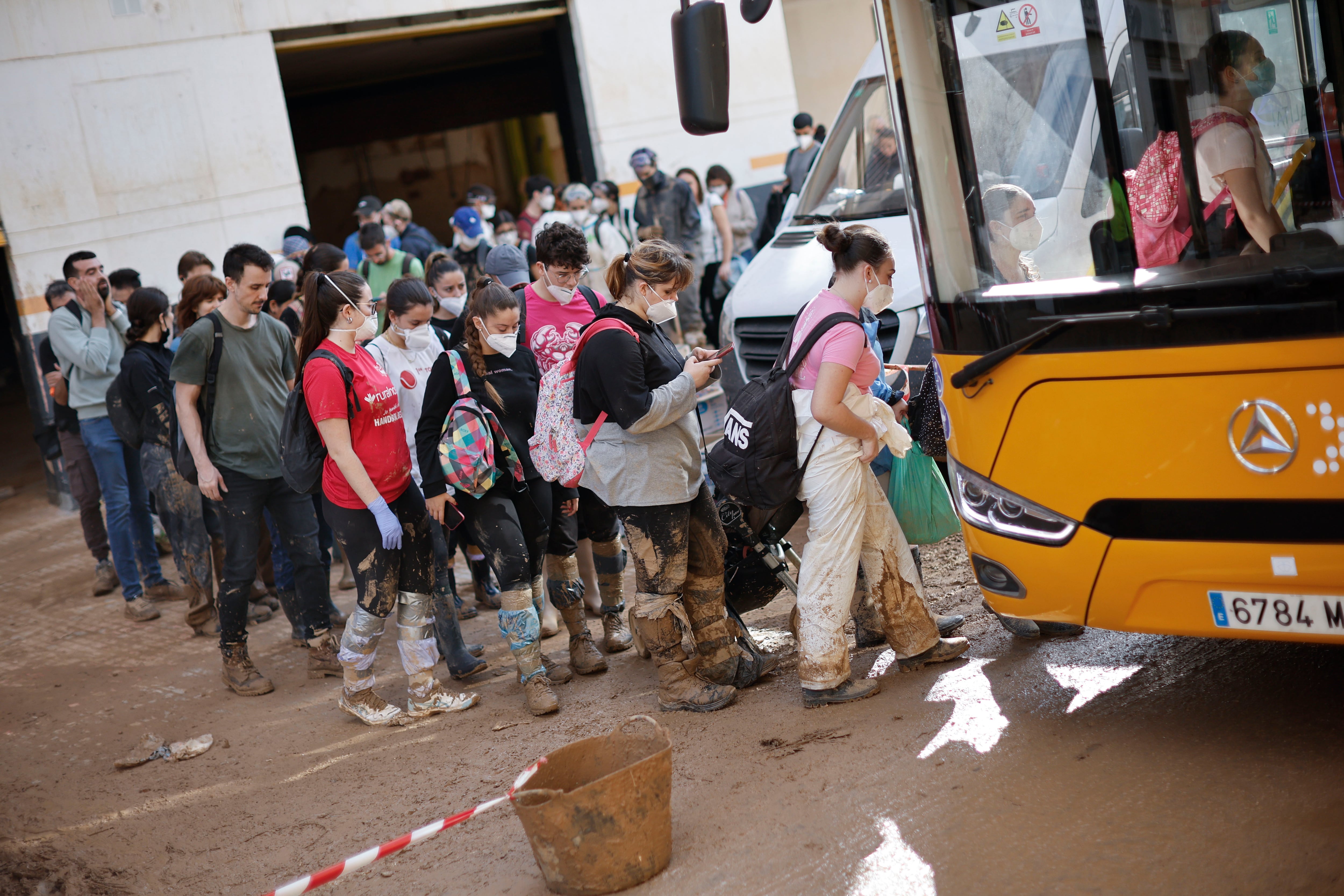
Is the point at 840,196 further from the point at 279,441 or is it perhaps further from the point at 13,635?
the point at 13,635

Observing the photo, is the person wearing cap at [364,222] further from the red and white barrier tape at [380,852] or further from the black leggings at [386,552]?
the red and white barrier tape at [380,852]

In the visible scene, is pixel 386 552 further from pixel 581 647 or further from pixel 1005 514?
pixel 1005 514

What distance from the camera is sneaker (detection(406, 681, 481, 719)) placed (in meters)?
5.43

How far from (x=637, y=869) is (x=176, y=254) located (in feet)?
35.3

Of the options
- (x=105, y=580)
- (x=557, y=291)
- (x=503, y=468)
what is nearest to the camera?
(x=503, y=468)

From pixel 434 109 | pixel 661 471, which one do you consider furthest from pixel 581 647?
pixel 434 109

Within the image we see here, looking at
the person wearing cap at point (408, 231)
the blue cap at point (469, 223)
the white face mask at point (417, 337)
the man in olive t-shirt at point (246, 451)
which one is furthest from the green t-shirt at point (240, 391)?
the person wearing cap at point (408, 231)

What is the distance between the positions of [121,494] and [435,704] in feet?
12.8

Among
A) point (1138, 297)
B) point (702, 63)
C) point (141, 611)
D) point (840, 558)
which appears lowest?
point (141, 611)

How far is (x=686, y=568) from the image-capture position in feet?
15.9

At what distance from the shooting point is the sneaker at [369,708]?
5.41 m

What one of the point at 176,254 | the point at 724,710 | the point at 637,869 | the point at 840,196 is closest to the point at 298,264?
the point at 176,254

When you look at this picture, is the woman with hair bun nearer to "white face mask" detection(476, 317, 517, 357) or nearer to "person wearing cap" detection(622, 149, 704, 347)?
"white face mask" detection(476, 317, 517, 357)

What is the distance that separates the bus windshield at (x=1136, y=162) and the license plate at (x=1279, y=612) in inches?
29.4
